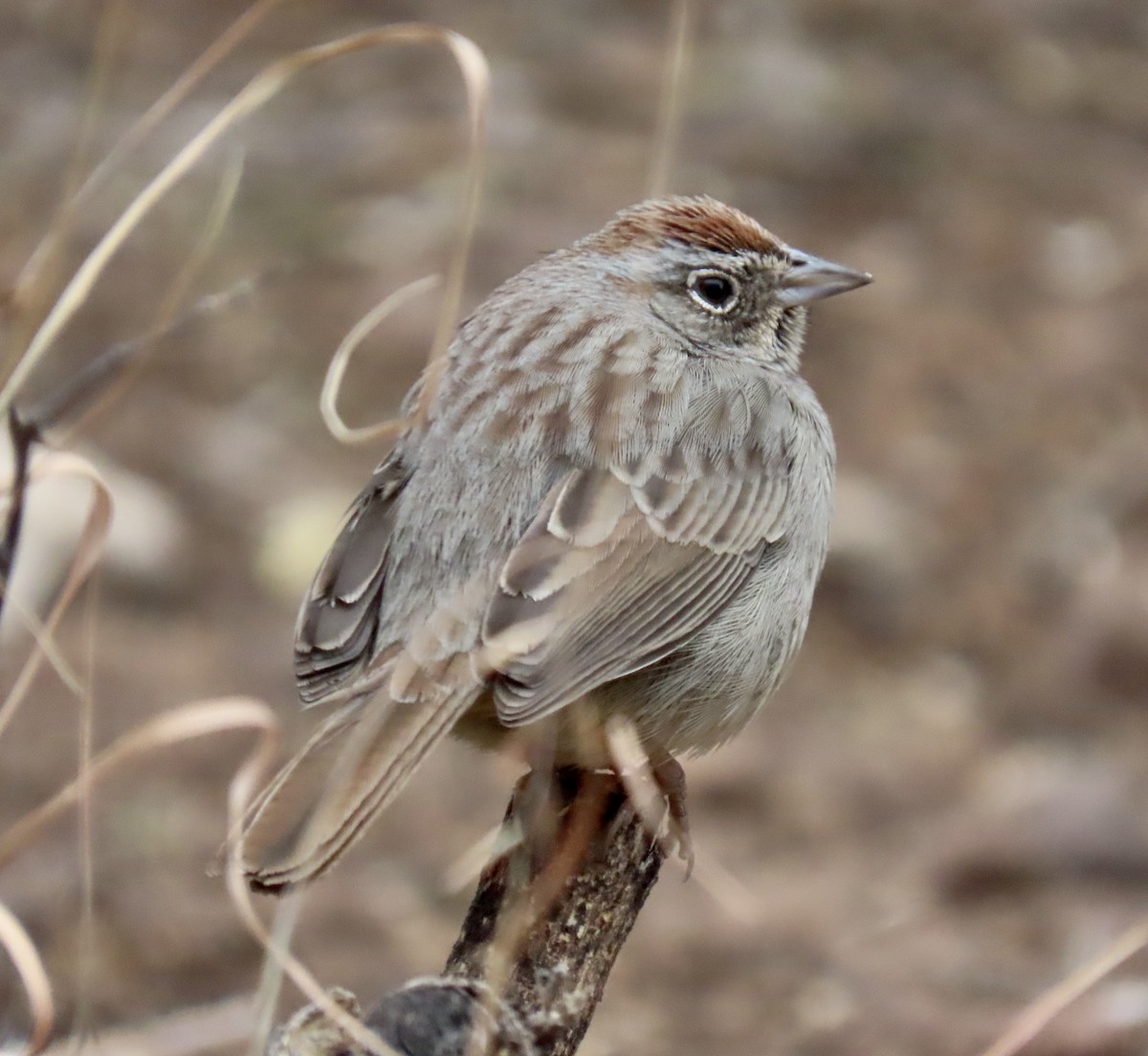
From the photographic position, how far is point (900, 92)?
9.95 m

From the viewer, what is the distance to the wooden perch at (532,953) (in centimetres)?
264

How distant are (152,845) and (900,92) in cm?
598

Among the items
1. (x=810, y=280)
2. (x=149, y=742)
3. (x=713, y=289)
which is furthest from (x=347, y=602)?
(x=810, y=280)

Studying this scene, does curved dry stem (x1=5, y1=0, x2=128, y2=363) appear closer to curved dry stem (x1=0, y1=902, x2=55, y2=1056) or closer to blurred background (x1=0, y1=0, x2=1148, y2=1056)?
blurred background (x1=0, y1=0, x2=1148, y2=1056)

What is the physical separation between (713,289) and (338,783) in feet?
5.22

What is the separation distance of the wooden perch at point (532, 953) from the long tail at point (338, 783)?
0.72 feet

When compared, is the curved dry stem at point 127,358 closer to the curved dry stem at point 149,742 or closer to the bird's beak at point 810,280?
the curved dry stem at point 149,742

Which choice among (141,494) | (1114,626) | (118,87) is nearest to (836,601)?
(1114,626)

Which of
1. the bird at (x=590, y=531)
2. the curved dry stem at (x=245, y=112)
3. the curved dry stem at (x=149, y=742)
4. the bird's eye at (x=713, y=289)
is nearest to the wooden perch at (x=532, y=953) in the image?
the bird at (x=590, y=531)

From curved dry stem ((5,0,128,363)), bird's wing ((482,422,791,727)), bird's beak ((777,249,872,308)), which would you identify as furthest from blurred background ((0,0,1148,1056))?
bird's beak ((777,249,872,308))

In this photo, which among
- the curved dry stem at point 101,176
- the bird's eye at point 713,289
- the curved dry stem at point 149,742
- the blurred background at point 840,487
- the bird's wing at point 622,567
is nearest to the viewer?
the curved dry stem at point 149,742

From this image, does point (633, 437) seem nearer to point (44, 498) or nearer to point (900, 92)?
point (44, 498)

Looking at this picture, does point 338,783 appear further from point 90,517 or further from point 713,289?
point 713,289

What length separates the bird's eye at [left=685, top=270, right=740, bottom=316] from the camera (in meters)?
4.23
